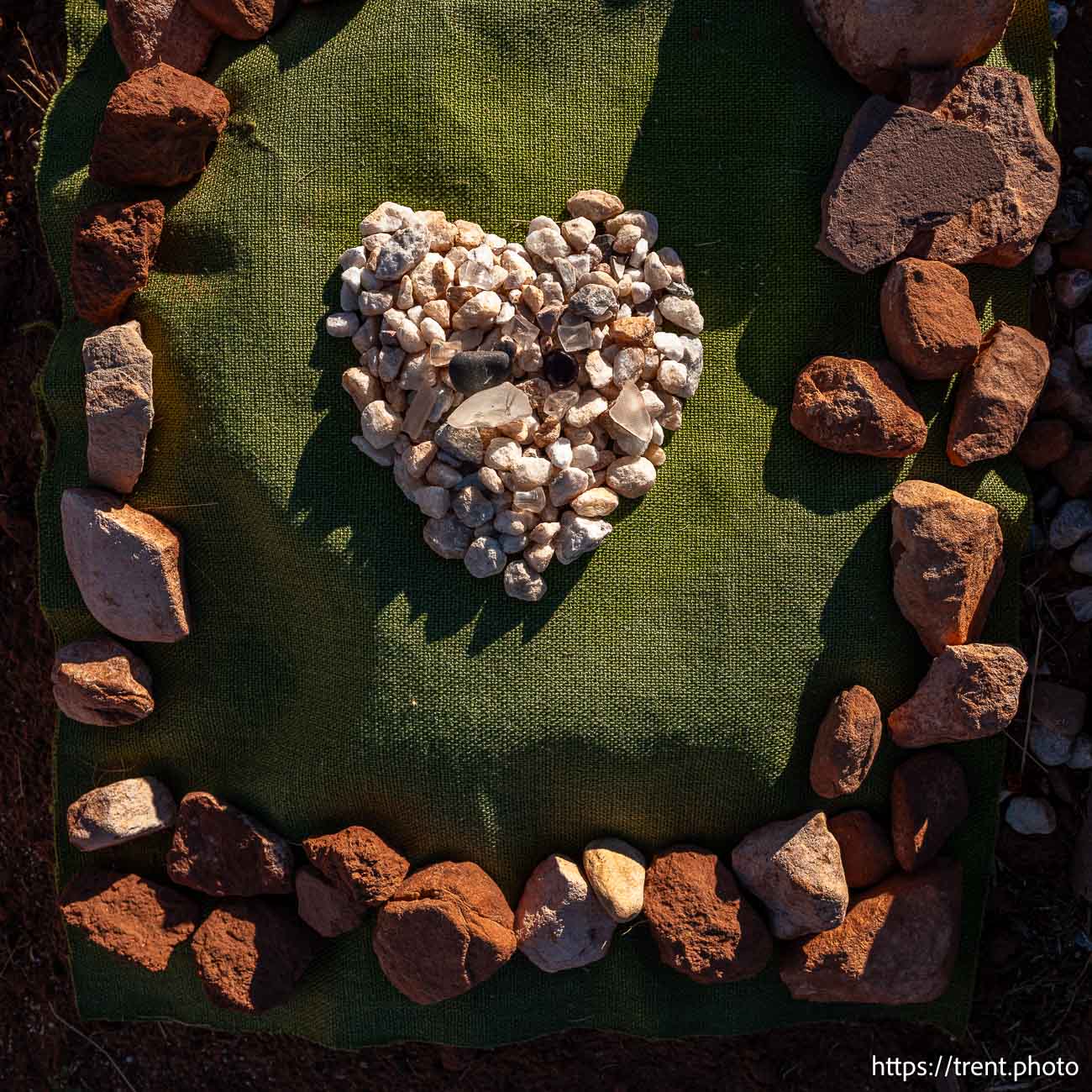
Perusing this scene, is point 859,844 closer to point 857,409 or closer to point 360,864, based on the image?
point 857,409

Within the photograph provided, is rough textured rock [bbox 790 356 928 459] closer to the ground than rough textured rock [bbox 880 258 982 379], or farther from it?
closer to the ground

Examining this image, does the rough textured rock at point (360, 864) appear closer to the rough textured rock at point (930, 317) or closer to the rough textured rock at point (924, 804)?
the rough textured rock at point (924, 804)

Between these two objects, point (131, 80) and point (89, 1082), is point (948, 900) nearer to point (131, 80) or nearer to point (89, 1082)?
point (89, 1082)

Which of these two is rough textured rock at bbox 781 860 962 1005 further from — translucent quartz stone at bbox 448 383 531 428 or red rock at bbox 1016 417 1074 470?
translucent quartz stone at bbox 448 383 531 428

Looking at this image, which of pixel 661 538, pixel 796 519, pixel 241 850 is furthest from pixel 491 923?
pixel 796 519

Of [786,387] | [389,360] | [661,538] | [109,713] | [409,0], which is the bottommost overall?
[109,713]

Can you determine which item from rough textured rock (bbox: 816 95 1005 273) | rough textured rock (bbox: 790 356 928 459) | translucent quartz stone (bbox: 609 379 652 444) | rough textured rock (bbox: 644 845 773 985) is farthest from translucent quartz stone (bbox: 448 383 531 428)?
rough textured rock (bbox: 644 845 773 985)
